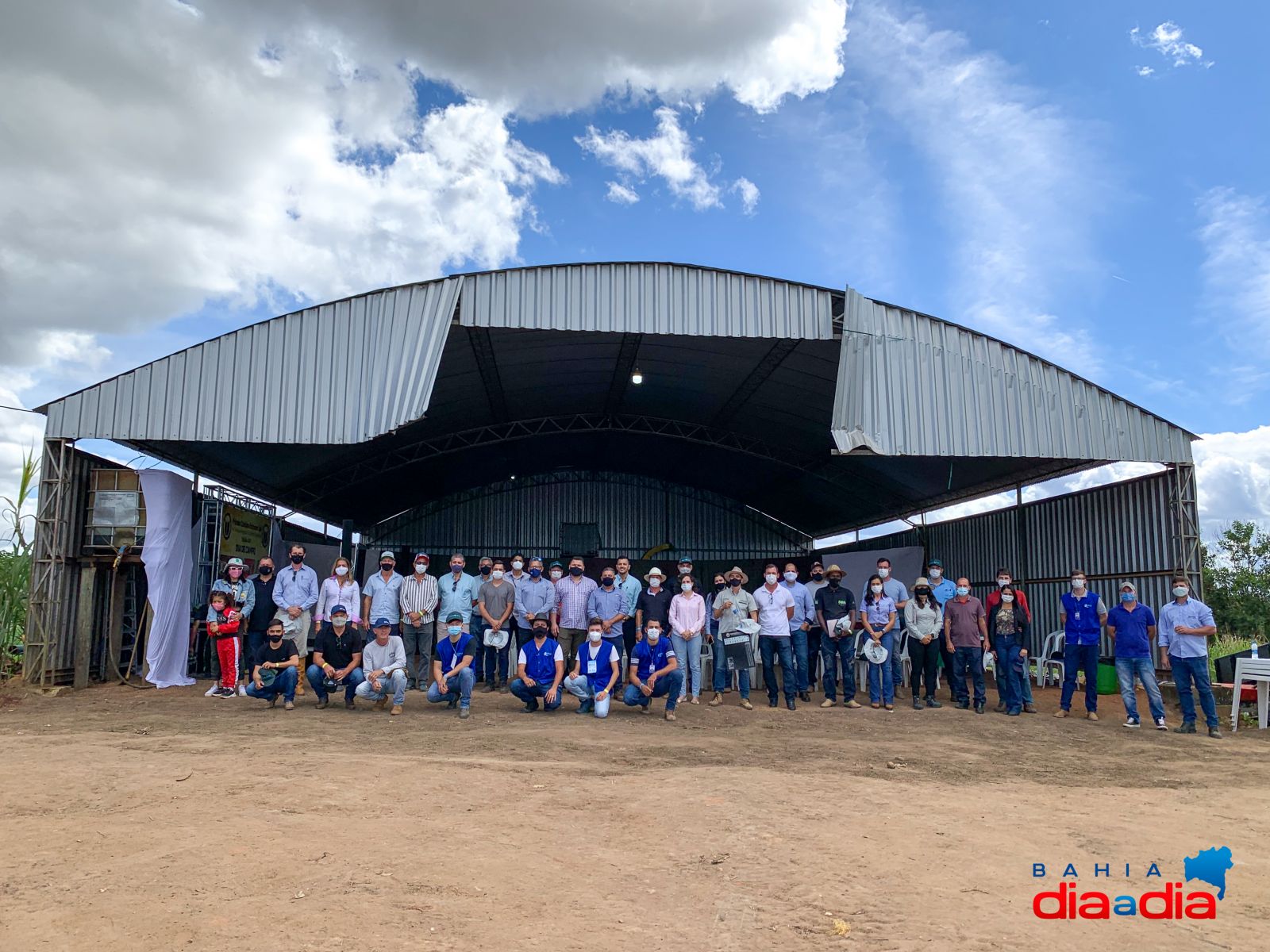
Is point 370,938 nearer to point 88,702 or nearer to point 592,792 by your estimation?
point 592,792

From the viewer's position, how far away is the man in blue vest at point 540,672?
8875 millimetres

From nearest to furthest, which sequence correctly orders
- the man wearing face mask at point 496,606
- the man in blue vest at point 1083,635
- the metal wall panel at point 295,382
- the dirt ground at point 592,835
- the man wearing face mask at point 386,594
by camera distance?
the dirt ground at point 592,835, the man in blue vest at point 1083,635, the man wearing face mask at point 386,594, the man wearing face mask at point 496,606, the metal wall panel at point 295,382

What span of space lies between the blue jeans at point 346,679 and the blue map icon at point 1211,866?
272 inches

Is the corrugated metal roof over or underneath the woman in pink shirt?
over

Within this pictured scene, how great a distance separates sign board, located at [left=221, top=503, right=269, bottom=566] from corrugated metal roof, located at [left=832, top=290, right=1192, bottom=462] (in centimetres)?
896

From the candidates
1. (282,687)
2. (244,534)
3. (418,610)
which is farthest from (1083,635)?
(244,534)

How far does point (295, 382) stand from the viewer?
37.2 ft

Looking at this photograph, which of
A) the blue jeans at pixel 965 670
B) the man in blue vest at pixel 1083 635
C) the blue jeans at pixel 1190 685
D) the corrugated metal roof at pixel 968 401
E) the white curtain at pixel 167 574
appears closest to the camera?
the blue jeans at pixel 1190 685

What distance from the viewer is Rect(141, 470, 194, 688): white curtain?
11414 mm

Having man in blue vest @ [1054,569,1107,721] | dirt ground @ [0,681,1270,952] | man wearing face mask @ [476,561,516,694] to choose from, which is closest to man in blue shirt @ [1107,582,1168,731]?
man in blue vest @ [1054,569,1107,721]

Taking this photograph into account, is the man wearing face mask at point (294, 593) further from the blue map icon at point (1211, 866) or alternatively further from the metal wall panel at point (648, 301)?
the blue map icon at point (1211, 866)

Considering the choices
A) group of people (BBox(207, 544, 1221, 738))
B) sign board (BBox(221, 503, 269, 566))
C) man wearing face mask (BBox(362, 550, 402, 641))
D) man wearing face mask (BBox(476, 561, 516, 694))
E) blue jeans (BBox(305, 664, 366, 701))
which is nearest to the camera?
blue jeans (BBox(305, 664, 366, 701))

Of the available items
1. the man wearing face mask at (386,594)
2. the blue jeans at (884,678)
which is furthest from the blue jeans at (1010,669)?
the man wearing face mask at (386,594)

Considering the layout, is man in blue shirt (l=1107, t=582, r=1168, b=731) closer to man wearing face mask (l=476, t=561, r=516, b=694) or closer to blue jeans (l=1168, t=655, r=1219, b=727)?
blue jeans (l=1168, t=655, r=1219, b=727)
